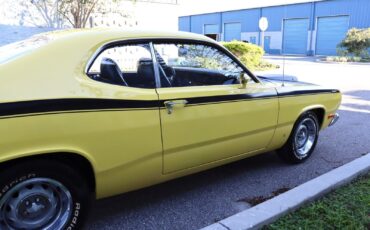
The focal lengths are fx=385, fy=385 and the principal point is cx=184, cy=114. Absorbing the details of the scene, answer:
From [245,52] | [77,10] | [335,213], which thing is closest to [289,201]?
[335,213]

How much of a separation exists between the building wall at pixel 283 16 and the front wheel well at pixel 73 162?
34.4m

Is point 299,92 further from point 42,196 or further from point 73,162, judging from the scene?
point 42,196

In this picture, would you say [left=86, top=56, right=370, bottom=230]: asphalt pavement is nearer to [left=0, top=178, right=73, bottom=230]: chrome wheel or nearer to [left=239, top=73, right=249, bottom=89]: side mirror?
[left=0, top=178, right=73, bottom=230]: chrome wheel

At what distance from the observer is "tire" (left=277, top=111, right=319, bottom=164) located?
15.4 feet

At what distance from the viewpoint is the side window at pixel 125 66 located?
119 inches

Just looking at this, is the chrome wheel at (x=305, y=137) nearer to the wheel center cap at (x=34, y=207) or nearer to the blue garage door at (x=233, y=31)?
the wheel center cap at (x=34, y=207)

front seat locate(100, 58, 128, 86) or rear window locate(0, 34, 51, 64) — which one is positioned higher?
rear window locate(0, 34, 51, 64)

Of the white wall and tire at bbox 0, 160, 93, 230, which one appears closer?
tire at bbox 0, 160, 93, 230

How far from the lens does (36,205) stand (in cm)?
276

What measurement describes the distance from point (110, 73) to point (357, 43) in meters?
27.2

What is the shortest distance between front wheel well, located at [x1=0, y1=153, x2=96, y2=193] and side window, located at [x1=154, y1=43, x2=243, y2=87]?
1.02 meters

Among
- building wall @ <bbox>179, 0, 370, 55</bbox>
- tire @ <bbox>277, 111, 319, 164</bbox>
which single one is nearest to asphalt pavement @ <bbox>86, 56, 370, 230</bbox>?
tire @ <bbox>277, 111, 319, 164</bbox>

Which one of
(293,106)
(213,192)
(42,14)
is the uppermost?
(42,14)

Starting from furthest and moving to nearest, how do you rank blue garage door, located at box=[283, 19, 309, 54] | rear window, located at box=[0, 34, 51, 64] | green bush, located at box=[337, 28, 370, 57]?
blue garage door, located at box=[283, 19, 309, 54] → green bush, located at box=[337, 28, 370, 57] → rear window, located at box=[0, 34, 51, 64]
